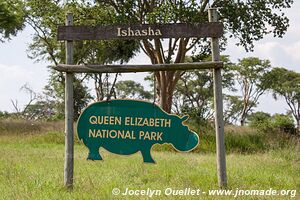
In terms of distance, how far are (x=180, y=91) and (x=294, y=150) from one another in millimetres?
37289

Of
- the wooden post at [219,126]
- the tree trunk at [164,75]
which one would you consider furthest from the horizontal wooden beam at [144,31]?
the tree trunk at [164,75]

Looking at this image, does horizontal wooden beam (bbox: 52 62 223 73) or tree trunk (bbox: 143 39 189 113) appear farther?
tree trunk (bbox: 143 39 189 113)

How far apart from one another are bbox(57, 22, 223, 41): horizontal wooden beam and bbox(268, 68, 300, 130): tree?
129 ft

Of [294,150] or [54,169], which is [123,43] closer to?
[294,150]

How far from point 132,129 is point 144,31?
5.77 ft

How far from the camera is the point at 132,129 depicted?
7.43 metres

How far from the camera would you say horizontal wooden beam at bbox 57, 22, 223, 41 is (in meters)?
7.48

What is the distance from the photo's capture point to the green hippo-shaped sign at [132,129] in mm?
7410

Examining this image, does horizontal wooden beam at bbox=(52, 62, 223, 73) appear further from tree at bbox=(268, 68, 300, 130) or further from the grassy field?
tree at bbox=(268, 68, 300, 130)

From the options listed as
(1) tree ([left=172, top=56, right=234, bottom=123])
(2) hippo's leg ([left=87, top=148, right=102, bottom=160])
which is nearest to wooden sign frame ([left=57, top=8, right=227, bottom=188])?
(2) hippo's leg ([left=87, top=148, right=102, bottom=160])

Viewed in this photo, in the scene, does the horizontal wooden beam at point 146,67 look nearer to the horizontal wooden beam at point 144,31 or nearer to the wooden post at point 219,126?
the wooden post at point 219,126

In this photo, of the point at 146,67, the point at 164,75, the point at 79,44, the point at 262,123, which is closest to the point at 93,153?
the point at 146,67

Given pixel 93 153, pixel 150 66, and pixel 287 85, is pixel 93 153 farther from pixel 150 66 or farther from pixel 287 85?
pixel 287 85

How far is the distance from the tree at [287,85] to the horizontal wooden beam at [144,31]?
39456mm
